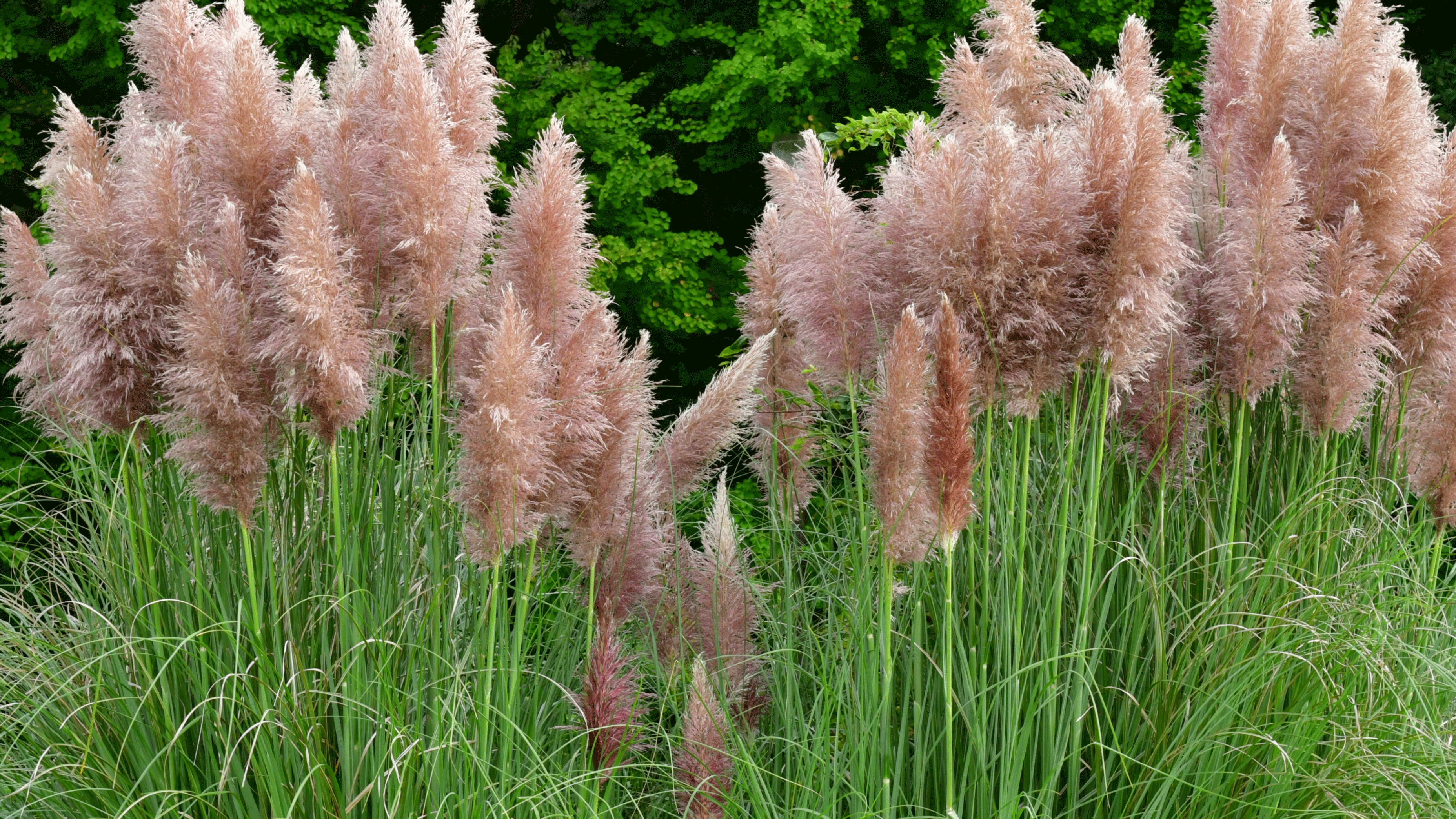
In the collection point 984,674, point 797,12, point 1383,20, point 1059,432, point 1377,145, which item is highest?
point 797,12

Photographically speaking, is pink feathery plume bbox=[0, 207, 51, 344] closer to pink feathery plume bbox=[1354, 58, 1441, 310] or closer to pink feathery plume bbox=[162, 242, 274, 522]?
pink feathery plume bbox=[162, 242, 274, 522]

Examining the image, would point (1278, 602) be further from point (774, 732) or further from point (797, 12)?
point (797, 12)

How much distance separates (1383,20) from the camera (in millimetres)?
3346

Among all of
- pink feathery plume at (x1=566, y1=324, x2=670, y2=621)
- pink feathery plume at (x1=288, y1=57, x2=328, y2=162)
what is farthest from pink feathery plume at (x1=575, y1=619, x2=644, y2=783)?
pink feathery plume at (x1=288, y1=57, x2=328, y2=162)

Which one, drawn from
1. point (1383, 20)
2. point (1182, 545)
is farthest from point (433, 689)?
point (1383, 20)

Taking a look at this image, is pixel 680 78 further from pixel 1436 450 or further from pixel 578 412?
pixel 578 412

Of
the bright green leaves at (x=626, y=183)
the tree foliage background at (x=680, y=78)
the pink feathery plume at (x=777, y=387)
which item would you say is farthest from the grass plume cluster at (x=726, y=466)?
the bright green leaves at (x=626, y=183)

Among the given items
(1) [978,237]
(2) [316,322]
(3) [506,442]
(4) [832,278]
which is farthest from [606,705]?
(1) [978,237]

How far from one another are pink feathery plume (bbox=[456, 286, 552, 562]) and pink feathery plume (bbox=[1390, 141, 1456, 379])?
2239 millimetres

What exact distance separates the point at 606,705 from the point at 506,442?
559 mm

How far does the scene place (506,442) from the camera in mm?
2289

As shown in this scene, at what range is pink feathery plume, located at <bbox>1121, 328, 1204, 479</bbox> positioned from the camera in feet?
10.2

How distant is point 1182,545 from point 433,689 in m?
1.85

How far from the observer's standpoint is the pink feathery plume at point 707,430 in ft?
9.48
